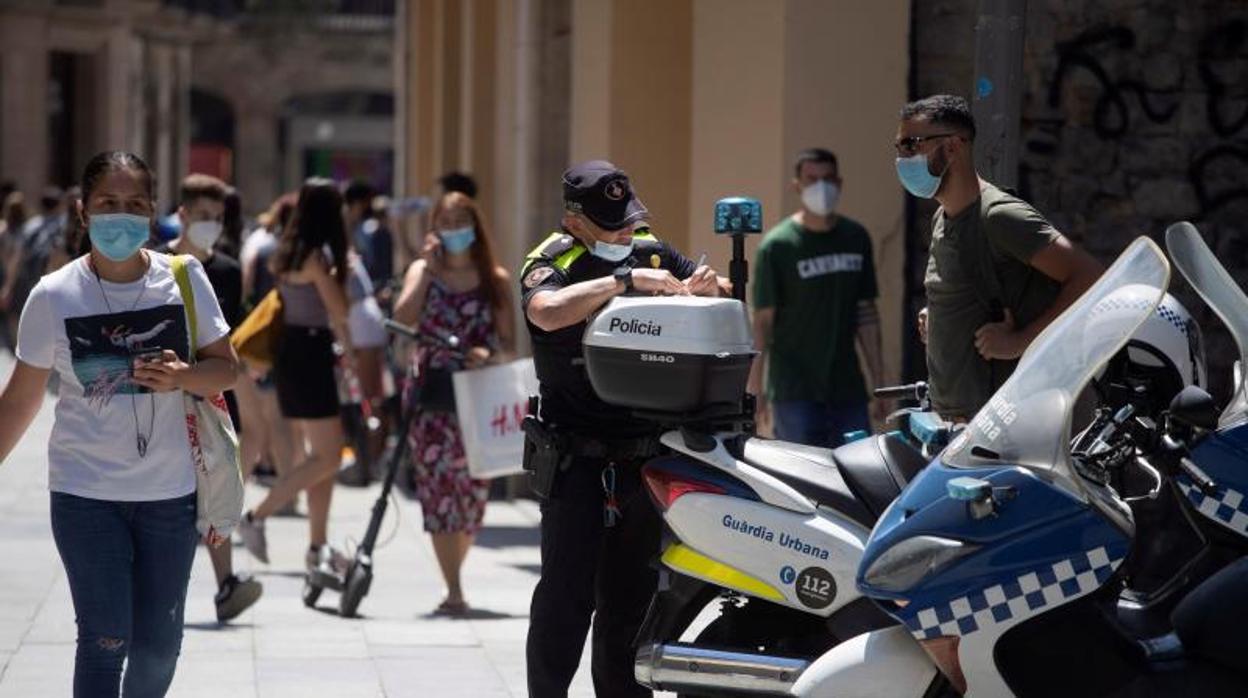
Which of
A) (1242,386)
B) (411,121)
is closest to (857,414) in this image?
(1242,386)

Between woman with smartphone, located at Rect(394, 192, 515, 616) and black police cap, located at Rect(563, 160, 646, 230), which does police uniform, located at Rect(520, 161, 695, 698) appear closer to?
black police cap, located at Rect(563, 160, 646, 230)

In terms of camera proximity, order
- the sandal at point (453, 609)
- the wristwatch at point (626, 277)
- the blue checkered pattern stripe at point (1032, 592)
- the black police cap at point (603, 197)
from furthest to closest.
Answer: the sandal at point (453, 609)
the black police cap at point (603, 197)
the wristwatch at point (626, 277)
the blue checkered pattern stripe at point (1032, 592)

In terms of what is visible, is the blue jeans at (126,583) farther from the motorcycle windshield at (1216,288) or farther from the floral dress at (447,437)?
the floral dress at (447,437)

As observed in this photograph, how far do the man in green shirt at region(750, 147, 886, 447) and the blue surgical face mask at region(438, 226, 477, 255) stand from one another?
1.20 metres

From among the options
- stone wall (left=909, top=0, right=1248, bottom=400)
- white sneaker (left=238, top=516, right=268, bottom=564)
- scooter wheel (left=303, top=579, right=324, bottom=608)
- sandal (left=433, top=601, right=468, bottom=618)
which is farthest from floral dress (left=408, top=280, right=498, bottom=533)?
stone wall (left=909, top=0, right=1248, bottom=400)

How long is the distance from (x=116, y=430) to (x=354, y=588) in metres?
3.47

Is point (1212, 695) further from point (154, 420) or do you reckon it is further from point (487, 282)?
point (487, 282)

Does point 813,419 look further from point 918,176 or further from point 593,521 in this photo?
point 593,521

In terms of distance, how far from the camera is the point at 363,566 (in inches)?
368

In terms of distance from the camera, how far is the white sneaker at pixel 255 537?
422 inches

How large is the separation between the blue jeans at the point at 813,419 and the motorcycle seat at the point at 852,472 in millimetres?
4267

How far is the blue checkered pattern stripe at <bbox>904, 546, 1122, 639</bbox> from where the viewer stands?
16.3 feet

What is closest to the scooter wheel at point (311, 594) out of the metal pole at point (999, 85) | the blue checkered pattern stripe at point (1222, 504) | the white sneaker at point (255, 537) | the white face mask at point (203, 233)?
the white sneaker at point (255, 537)

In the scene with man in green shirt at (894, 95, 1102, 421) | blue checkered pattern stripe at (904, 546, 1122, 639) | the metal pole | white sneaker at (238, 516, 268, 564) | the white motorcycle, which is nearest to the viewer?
blue checkered pattern stripe at (904, 546, 1122, 639)
